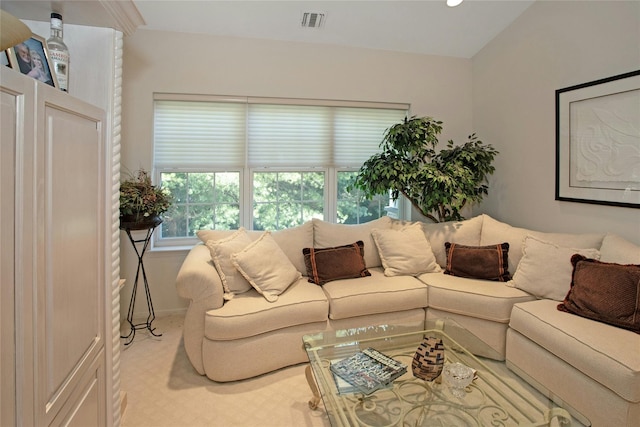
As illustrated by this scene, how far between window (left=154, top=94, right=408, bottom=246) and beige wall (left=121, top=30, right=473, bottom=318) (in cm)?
12

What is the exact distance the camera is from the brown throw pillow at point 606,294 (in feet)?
6.47

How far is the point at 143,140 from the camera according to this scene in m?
3.18

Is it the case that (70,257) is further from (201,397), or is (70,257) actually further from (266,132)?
(266,132)

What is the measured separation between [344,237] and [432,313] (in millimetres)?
950

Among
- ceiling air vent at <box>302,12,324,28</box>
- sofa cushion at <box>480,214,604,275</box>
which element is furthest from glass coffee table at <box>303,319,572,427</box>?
ceiling air vent at <box>302,12,324,28</box>

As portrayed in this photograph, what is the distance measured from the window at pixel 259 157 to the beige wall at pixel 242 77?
0.12 meters

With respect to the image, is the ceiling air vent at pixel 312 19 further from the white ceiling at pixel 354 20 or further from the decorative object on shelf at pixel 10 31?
the decorative object on shelf at pixel 10 31

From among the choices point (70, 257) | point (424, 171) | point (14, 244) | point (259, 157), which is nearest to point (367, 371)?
point (70, 257)

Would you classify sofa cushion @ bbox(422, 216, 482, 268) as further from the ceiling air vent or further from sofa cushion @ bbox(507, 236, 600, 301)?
the ceiling air vent

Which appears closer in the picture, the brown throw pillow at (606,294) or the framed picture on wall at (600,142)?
the brown throw pillow at (606,294)

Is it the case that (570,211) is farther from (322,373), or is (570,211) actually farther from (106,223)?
(106,223)

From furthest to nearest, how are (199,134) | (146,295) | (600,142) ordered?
(199,134) < (146,295) < (600,142)

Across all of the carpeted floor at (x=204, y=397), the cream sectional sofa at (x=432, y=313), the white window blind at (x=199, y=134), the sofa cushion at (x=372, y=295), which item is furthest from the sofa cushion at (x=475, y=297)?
the white window blind at (x=199, y=134)

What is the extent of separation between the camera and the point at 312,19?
3.09 meters
